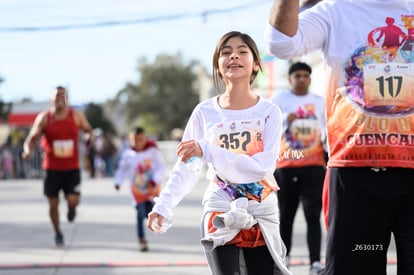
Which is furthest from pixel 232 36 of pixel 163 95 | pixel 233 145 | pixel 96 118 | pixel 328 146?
pixel 96 118

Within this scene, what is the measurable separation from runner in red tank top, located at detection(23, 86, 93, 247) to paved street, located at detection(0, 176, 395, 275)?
2.33 feet

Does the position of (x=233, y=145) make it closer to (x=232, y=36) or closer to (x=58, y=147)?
(x=232, y=36)

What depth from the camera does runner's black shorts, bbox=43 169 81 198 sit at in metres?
10.3

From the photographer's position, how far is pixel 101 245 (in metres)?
10.2

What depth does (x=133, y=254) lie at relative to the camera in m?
9.34

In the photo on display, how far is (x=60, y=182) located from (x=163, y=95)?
71.6m

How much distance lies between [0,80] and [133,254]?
86.2ft

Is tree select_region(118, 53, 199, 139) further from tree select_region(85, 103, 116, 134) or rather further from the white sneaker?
the white sneaker

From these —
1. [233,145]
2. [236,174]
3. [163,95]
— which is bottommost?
[163,95]

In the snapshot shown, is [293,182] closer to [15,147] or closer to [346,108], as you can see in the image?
[346,108]

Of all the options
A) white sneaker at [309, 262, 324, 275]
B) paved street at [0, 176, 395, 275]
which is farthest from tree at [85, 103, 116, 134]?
white sneaker at [309, 262, 324, 275]

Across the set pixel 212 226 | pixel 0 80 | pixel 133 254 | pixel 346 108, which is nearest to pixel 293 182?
pixel 133 254

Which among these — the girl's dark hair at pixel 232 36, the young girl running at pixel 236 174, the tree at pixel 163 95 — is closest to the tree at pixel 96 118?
the tree at pixel 163 95

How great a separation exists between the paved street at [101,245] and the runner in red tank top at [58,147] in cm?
71
